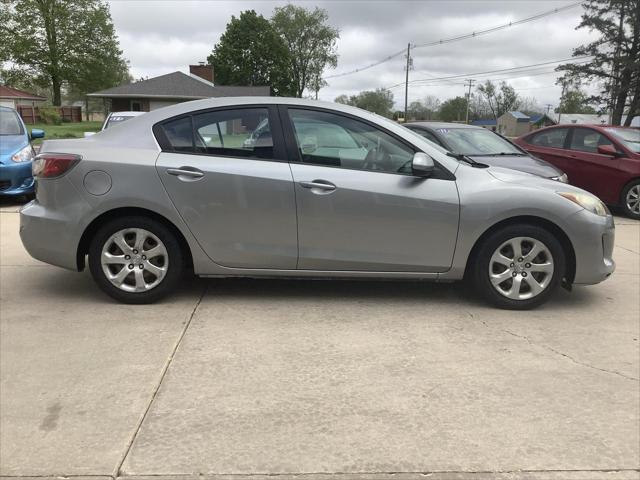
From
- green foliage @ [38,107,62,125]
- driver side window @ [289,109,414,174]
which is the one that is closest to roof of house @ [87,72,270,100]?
green foliage @ [38,107,62,125]

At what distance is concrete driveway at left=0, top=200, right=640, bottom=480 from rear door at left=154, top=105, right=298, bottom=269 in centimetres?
50

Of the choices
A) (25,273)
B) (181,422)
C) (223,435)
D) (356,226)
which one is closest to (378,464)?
(223,435)

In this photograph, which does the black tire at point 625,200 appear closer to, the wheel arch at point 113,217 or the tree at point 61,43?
the wheel arch at point 113,217

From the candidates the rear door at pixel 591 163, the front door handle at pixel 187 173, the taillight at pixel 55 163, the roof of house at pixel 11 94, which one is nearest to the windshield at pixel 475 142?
the rear door at pixel 591 163

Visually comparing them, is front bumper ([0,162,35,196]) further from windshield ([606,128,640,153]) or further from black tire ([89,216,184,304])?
windshield ([606,128,640,153])

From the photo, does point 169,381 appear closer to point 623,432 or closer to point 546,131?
point 623,432

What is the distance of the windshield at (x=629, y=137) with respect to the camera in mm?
9383

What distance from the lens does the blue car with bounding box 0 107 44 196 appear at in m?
8.75

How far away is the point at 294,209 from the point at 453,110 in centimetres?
12132

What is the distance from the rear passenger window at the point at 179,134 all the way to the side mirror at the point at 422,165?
1737 millimetres

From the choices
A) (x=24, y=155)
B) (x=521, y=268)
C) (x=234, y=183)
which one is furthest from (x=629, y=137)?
(x=24, y=155)

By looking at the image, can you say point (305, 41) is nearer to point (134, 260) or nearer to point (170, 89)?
point (170, 89)

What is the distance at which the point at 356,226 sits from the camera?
4281 mm

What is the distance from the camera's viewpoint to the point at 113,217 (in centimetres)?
435
